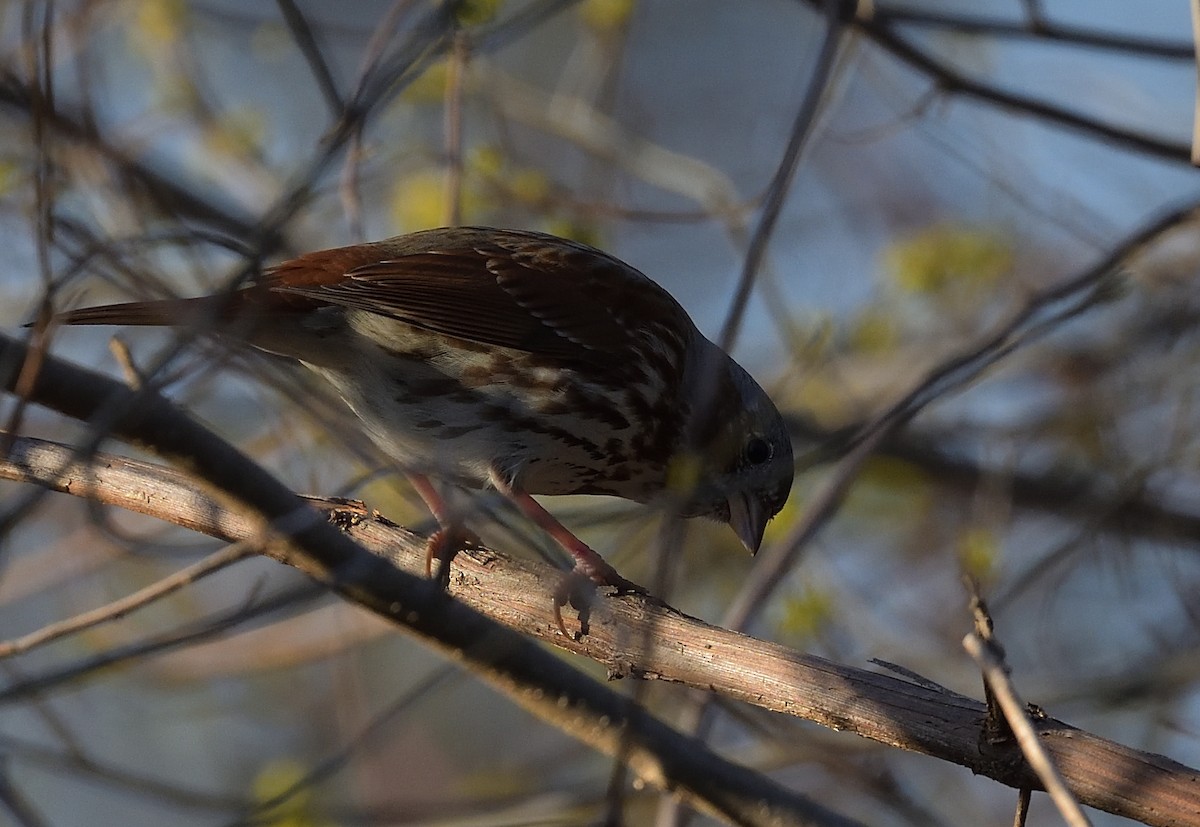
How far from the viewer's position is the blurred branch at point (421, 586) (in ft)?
7.82

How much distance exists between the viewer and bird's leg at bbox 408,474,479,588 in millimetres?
3123

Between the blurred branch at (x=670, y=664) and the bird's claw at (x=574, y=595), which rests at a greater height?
the bird's claw at (x=574, y=595)

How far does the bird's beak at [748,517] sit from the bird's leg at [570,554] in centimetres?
63

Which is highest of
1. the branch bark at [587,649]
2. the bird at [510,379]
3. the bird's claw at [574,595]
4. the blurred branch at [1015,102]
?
the blurred branch at [1015,102]

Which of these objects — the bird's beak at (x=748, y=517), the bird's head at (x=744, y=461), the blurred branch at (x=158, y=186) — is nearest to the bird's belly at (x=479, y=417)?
the bird's head at (x=744, y=461)

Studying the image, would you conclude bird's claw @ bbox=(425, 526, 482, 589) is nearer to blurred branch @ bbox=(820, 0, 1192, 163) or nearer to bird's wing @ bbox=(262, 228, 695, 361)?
bird's wing @ bbox=(262, 228, 695, 361)

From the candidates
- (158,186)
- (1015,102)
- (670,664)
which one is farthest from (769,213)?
(158,186)

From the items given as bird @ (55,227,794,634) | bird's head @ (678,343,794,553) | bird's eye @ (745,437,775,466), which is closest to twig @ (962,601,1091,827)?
bird @ (55,227,794,634)

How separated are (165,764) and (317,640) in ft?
18.9

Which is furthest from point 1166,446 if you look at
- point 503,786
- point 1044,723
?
point 1044,723

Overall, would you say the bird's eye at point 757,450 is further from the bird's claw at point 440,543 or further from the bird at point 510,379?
the bird's claw at point 440,543

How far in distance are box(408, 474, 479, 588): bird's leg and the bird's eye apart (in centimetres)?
108

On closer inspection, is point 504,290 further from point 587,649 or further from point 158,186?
point 158,186

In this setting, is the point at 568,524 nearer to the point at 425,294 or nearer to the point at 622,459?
the point at 622,459
